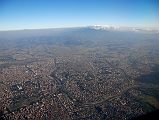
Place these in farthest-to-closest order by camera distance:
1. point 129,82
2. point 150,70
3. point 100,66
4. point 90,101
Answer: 1. point 100,66
2. point 150,70
3. point 129,82
4. point 90,101

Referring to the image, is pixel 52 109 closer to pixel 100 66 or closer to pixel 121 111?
pixel 121 111

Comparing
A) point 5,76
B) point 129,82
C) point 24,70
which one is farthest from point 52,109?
point 24,70

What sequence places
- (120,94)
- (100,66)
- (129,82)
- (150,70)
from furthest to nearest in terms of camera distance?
(100,66) < (150,70) < (129,82) < (120,94)

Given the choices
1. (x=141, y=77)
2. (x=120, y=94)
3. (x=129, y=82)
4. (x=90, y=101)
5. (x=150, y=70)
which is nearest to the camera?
(x=90, y=101)

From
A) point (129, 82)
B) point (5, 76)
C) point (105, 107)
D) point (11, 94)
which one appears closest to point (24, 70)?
point (5, 76)

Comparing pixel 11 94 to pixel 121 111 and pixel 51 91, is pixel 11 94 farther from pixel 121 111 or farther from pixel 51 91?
pixel 121 111

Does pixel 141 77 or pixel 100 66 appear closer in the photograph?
pixel 141 77

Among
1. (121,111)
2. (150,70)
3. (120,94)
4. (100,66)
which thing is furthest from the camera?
(100,66)

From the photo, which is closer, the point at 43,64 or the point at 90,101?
the point at 90,101
